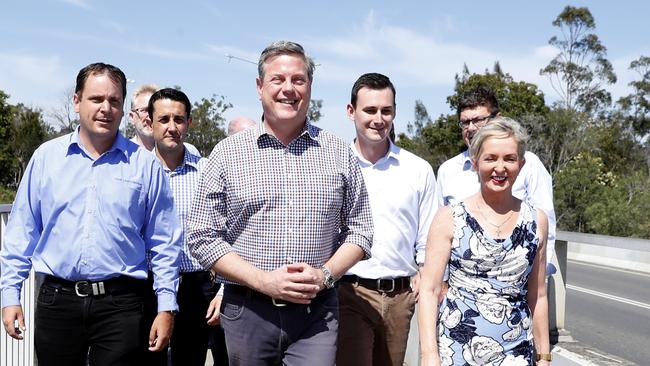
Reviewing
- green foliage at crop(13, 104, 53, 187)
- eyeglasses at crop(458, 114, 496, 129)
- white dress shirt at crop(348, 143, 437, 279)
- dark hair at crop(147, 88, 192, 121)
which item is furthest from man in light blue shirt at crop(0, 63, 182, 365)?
green foliage at crop(13, 104, 53, 187)

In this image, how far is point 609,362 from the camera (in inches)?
215

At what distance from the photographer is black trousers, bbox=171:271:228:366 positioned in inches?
198

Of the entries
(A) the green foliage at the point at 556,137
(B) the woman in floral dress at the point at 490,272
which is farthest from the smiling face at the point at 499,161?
(A) the green foliage at the point at 556,137

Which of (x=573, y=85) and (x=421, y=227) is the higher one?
(x=573, y=85)

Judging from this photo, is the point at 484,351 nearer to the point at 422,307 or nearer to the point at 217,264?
the point at 422,307

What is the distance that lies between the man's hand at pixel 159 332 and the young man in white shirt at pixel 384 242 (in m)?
1.25

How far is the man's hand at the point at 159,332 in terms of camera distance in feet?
12.8

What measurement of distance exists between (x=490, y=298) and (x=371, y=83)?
187cm

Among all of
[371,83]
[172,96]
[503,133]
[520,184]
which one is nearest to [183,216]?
[172,96]

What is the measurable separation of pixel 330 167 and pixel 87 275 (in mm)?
1354

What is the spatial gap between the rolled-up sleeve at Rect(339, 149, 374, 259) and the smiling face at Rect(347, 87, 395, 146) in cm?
93

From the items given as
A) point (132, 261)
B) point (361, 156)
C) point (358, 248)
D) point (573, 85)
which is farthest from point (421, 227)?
point (573, 85)

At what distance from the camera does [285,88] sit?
143 inches

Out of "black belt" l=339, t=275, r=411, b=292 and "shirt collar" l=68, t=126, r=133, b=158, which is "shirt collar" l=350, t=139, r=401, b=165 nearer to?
"black belt" l=339, t=275, r=411, b=292
